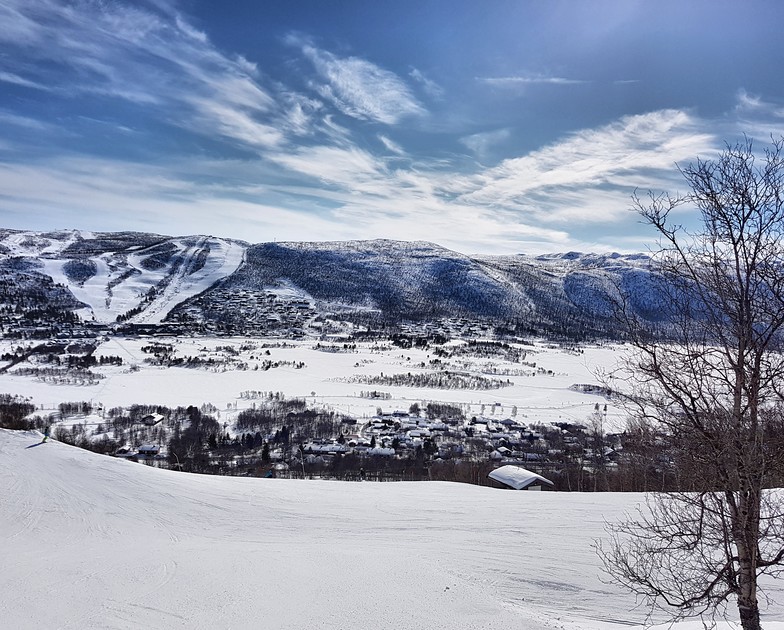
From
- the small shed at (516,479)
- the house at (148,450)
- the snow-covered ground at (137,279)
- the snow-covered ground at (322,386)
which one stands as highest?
the snow-covered ground at (137,279)

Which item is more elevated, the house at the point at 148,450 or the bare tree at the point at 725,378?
the bare tree at the point at 725,378

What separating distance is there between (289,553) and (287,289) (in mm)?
150044

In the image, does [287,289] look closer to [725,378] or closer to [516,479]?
[516,479]

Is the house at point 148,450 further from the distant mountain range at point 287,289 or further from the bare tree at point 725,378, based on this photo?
the distant mountain range at point 287,289

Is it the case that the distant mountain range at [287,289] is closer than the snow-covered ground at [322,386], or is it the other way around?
the snow-covered ground at [322,386]

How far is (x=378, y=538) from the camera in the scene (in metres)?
10.4

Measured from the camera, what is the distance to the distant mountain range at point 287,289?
118 m

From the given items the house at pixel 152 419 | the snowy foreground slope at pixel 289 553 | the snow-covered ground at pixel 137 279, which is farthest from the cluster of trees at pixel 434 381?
the snow-covered ground at pixel 137 279

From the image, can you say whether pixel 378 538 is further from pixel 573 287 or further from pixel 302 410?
pixel 573 287

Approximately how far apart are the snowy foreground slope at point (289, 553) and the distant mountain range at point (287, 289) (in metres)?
92.1

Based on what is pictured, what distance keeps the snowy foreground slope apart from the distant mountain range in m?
92.1

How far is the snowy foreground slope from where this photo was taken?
684 centimetres

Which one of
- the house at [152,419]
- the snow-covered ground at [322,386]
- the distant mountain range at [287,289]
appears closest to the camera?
the house at [152,419]

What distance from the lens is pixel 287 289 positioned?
154750 millimetres
